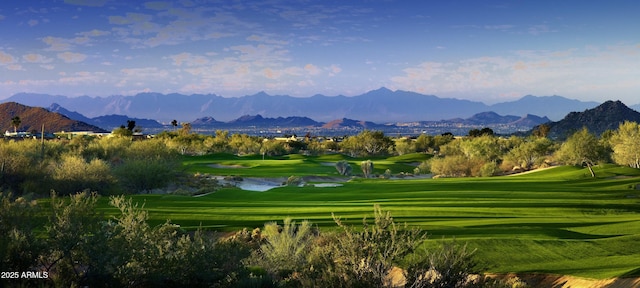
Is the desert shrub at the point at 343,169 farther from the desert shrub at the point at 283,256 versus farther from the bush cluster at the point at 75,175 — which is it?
the desert shrub at the point at 283,256

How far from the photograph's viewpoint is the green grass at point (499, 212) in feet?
56.1

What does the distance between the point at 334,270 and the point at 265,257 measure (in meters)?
6.28

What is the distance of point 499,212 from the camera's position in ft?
90.5

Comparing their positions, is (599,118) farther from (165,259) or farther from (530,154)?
(165,259)

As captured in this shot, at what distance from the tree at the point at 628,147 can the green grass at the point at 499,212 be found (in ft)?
15.3

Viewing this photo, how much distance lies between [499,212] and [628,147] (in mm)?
31340

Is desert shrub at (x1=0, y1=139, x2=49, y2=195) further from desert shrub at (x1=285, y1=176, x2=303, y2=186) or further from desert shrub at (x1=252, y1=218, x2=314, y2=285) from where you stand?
desert shrub at (x1=252, y1=218, x2=314, y2=285)

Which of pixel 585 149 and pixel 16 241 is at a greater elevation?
pixel 585 149

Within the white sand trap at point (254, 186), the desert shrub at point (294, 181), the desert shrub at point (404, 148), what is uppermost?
the desert shrub at point (404, 148)

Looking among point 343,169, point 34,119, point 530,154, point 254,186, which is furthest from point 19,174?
point 34,119

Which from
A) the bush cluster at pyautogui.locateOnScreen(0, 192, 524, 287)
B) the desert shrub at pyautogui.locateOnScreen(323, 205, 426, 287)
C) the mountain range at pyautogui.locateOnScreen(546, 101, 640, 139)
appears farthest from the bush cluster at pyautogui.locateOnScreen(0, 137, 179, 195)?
the mountain range at pyautogui.locateOnScreen(546, 101, 640, 139)

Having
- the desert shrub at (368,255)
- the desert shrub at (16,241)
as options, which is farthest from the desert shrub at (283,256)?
the desert shrub at (16,241)

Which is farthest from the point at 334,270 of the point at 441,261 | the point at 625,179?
the point at 625,179

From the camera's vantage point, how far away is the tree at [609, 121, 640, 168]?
168 ft
